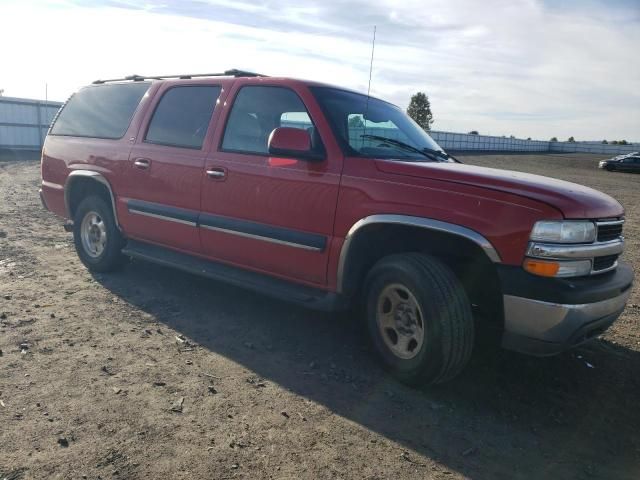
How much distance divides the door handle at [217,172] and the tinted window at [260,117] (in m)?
0.19

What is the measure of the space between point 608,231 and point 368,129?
71.4 inches

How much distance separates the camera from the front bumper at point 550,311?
118 inches

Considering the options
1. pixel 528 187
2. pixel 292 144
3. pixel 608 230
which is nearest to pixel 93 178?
pixel 292 144

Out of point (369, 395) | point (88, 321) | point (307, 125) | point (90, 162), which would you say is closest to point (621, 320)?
point (369, 395)

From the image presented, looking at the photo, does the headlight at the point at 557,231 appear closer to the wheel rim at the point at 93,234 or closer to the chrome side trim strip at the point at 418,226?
the chrome side trim strip at the point at 418,226

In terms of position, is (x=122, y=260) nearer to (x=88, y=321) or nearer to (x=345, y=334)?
(x=88, y=321)

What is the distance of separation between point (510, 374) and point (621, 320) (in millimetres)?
1784

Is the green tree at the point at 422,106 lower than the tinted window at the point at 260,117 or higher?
higher

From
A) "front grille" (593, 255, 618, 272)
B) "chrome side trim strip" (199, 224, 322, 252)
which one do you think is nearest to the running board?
"chrome side trim strip" (199, 224, 322, 252)

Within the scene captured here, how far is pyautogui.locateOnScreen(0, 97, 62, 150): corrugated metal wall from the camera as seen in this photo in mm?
21703

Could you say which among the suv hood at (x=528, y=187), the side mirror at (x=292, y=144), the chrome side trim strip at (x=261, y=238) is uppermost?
the side mirror at (x=292, y=144)

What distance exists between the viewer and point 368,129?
4160mm

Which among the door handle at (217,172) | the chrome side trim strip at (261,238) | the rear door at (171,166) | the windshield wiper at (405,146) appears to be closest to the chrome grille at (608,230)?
the windshield wiper at (405,146)

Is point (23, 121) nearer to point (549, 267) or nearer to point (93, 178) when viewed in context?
point (93, 178)
